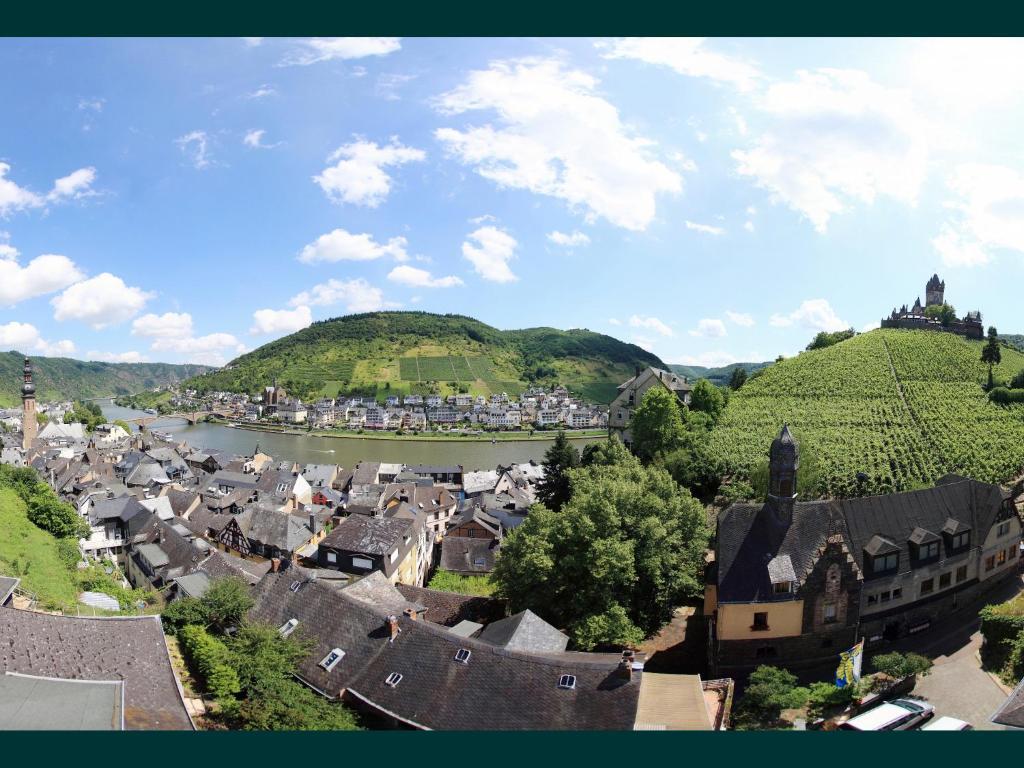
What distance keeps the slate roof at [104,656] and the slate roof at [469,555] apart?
1583cm

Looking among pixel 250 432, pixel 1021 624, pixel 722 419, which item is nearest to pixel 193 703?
pixel 1021 624

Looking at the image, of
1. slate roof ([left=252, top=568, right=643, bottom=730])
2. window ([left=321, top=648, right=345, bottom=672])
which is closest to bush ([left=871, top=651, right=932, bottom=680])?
slate roof ([left=252, top=568, right=643, bottom=730])

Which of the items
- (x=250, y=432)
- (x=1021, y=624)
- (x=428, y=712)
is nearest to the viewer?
(x=428, y=712)

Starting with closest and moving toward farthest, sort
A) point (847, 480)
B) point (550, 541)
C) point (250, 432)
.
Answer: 1. point (550, 541)
2. point (847, 480)
3. point (250, 432)

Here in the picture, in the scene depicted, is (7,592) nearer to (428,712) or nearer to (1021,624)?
(428,712)

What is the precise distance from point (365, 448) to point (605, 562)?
76.9 metres

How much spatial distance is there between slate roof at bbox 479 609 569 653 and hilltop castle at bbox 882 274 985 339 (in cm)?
6199

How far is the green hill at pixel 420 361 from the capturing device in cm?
14775

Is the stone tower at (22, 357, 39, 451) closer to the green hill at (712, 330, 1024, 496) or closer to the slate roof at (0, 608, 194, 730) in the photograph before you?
the slate roof at (0, 608, 194, 730)

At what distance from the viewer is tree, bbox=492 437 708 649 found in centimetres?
1770

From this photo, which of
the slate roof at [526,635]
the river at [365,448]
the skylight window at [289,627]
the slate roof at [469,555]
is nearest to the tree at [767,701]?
the slate roof at [526,635]

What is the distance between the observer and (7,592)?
1427 cm

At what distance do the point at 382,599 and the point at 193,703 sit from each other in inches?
267

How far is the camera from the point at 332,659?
15234 mm
